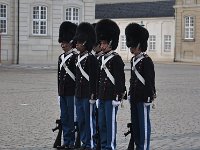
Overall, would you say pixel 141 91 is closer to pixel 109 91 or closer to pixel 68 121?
pixel 109 91

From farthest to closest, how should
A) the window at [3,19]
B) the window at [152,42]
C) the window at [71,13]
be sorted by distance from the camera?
the window at [152,42]
the window at [71,13]
the window at [3,19]

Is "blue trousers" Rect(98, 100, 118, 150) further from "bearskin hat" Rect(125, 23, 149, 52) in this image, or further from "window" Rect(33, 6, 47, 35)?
"window" Rect(33, 6, 47, 35)

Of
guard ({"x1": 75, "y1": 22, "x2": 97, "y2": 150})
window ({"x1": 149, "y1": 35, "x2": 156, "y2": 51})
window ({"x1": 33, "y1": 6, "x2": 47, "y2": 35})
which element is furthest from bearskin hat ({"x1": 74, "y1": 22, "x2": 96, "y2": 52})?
window ({"x1": 149, "y1": 35, "x2": 156, "y2": 51})

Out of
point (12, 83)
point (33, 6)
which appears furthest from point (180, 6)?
point (12, 83)

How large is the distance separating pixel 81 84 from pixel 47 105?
6077 millimetres

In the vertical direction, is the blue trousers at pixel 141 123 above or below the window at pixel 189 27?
below

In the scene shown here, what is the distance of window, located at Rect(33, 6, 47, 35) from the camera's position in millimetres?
36500

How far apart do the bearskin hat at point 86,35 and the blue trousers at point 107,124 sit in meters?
1.00

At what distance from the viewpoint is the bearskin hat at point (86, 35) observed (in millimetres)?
8906

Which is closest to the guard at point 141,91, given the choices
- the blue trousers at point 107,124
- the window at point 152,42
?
the blue trousers at point 107,124

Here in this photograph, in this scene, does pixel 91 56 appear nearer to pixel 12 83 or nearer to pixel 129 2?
pixel 12 83

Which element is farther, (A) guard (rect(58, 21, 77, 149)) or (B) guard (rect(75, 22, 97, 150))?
(A) guard (rect(58, 21, 77, 149))

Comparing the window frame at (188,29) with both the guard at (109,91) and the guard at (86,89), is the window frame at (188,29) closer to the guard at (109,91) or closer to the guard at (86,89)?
the guard at (86,89)

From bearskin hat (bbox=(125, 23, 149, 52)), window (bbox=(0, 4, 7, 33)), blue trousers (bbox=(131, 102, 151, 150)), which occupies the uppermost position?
window (bbox=(0, 4, 7, 33))
